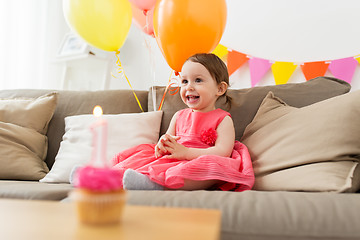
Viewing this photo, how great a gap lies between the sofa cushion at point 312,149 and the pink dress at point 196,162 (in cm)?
7

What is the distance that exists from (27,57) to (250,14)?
1.86 m

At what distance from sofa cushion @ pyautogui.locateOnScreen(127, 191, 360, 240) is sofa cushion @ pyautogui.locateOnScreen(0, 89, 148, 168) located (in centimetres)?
99

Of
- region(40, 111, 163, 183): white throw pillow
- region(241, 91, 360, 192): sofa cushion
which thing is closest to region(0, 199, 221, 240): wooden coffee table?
region(241, 91, 360, 192): sofa cushion

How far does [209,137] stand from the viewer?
1430 mm

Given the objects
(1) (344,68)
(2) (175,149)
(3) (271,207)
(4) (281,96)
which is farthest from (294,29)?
(3) (271,207)

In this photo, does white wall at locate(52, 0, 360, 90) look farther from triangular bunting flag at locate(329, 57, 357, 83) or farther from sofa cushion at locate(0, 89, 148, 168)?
sofa cushion at locate(0, 89, 148, 168)

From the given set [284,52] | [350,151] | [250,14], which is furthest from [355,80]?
[350,151]

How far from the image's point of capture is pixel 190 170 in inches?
45.0

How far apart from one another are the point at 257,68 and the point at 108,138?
110 centimetres

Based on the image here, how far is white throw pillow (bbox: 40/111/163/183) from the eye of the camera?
154 cm

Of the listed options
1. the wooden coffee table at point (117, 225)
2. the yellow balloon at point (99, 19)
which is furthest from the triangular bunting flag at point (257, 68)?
the wooden coffee table at point (117, 225)

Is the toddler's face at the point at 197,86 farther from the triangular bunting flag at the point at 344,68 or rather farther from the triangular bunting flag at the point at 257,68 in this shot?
the triangular bunting flag at the point at 344,68

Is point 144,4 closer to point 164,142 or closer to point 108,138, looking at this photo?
point 108,138

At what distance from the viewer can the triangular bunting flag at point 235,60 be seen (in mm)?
2244
